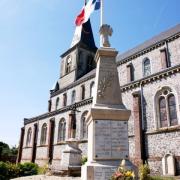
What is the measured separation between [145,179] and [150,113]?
1222 cm

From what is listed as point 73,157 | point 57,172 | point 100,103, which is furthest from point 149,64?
point 100,103

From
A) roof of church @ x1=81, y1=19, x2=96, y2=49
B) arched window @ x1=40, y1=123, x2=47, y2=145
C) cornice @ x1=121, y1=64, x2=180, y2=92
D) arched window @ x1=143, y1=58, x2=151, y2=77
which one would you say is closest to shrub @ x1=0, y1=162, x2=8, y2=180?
cornice @ x1=121, y1=64, x2=180, y2=92

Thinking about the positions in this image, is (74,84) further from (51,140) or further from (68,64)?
(51,140)

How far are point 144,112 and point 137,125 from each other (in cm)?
136

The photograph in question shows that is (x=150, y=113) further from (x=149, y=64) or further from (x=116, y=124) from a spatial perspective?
(x=116, y=124)

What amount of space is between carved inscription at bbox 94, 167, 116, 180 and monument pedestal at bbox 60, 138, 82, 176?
640 cm

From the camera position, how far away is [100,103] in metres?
7.51

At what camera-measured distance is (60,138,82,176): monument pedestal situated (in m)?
12.4

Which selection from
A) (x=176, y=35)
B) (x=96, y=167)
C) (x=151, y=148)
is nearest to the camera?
(x=96, y=167)

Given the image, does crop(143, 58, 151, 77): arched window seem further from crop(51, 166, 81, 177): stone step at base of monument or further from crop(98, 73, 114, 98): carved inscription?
crop(98, 73, 114, 98): carved inscription

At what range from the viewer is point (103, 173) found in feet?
20.9

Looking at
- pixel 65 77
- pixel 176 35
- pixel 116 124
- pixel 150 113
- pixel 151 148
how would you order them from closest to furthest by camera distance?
pixel 116 124, pixel 151 148, pixel 150 113, pixel 176 35, pixel 65 77

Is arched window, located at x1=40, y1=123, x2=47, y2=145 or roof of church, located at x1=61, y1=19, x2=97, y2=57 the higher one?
roof of church, located at x1=61, y1=19, x2=97, y2=57

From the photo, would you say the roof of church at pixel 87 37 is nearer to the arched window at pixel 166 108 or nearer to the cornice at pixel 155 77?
the cornice at pixel 155 77
